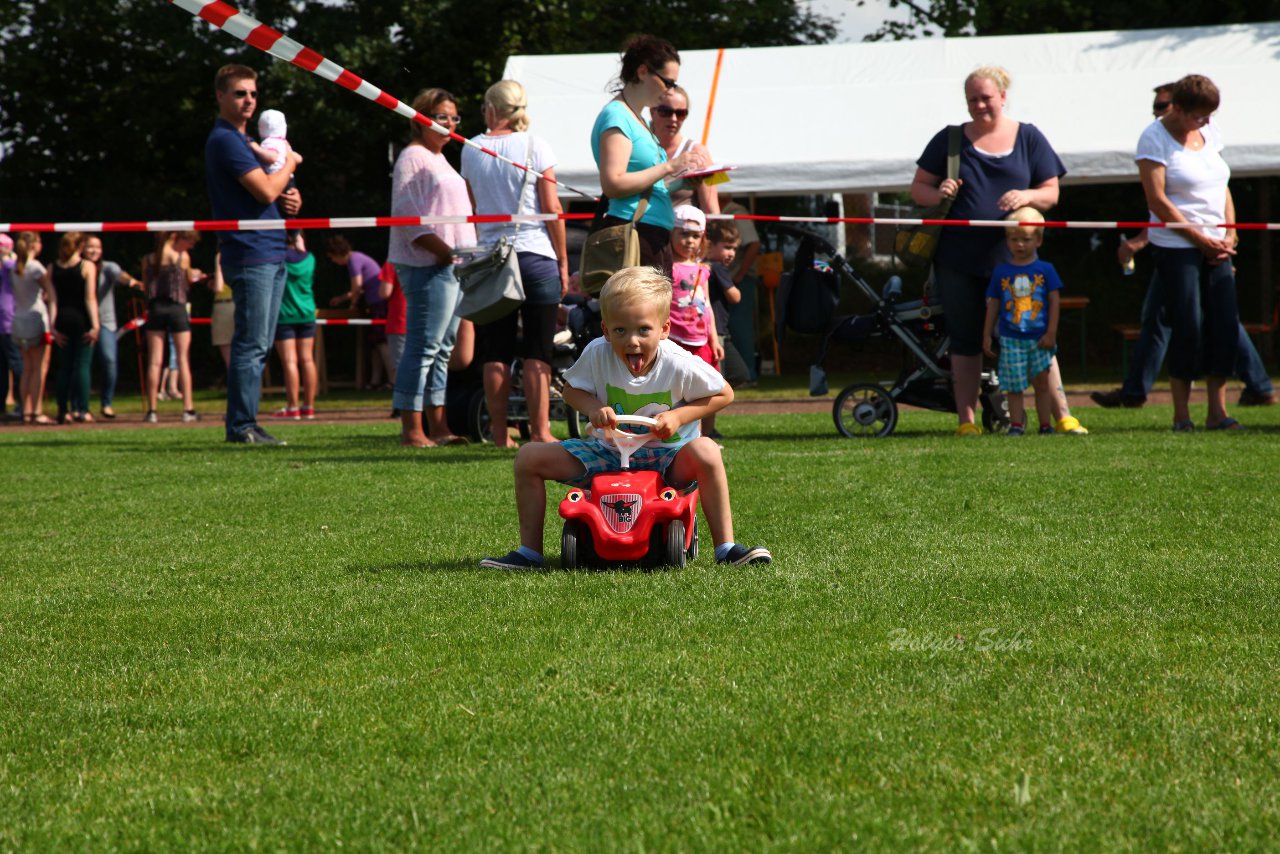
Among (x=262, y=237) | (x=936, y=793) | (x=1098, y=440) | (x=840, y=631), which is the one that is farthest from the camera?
(x=262, y=237)

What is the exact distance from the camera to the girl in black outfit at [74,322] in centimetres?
1453

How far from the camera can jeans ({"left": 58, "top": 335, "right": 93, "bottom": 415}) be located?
14570mm

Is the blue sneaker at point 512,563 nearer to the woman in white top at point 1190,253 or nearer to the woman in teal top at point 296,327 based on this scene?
the woman in white top at point 1190,253

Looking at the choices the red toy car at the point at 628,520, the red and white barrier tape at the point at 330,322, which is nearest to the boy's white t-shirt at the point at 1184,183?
the red toy car at the point at 628,520

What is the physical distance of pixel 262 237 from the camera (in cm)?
976

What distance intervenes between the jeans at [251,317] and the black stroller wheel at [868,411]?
377 cm

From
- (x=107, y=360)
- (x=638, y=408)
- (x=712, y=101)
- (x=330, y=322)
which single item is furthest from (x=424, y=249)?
(x=330, y=322)

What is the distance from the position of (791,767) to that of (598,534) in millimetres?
2031

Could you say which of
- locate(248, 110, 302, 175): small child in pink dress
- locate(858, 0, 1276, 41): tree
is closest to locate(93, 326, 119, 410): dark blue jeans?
locate(248, 110, 302, 175): small child in pink dress

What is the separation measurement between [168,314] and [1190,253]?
30.4 feet

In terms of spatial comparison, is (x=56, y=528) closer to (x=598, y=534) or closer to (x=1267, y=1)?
(x=598, y=534)

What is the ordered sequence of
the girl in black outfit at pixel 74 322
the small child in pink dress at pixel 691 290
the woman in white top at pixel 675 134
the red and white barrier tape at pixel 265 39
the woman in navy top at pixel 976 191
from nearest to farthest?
the red and white barrier tape at pixel 265 39
the woman in white top at pixel 675 134
the small child in pink dress at pixel 691 290
the woman in navy top at pixel 976 191
the girl in black outfit at pixel 74 322

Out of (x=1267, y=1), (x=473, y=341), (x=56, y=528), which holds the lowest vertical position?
(x=56, y=528)

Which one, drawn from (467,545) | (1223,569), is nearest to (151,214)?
(467,545)
